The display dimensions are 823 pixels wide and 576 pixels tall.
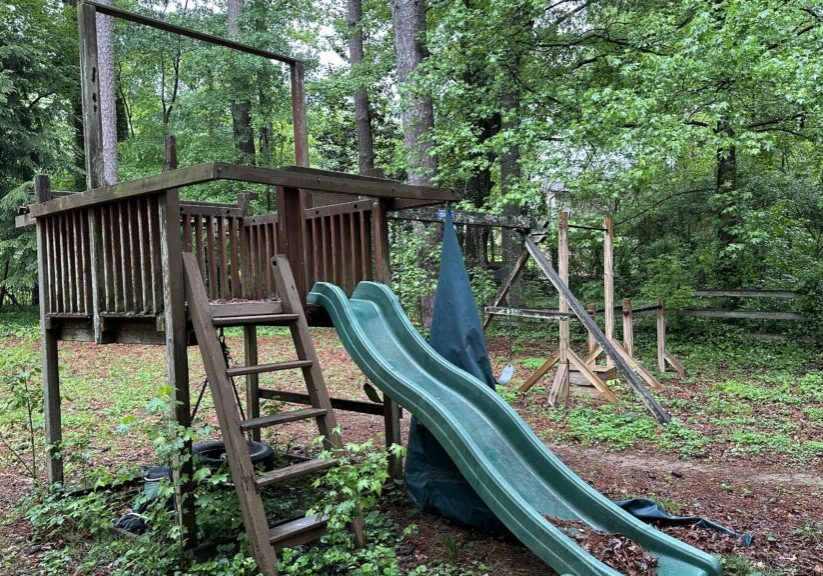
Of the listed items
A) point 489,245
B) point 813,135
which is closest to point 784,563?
point 813,135

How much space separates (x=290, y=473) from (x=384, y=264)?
76.8 inches

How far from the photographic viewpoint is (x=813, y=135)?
9164 mm

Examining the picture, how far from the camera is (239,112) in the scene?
638 inches

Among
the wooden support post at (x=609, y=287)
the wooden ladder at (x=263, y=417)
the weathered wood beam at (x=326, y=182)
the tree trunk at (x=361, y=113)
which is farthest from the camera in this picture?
the tree trunk at (x=361, y=113)

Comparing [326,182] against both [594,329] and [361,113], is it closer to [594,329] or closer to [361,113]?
[594,329]

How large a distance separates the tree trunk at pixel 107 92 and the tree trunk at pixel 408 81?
19.5 ft

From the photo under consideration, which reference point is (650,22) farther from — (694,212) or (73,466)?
(73,466)

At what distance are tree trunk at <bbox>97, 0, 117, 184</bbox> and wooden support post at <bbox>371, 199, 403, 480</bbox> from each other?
9.47m

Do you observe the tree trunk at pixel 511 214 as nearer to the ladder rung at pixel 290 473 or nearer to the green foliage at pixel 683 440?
the green foliage at pixel 683 440

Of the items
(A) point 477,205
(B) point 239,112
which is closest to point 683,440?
(A) point 477,205

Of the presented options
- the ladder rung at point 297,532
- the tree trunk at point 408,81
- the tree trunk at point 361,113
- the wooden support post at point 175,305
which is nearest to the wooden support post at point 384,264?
the ladder rung at point 297,532

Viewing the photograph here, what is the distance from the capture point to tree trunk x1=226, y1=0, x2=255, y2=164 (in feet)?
50.4

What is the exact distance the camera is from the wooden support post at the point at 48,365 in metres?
4.73

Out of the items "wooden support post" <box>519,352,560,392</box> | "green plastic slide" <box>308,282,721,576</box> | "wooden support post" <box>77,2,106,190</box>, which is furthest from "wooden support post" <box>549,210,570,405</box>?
"wooden support post" <box>77,2,106,190</box>
